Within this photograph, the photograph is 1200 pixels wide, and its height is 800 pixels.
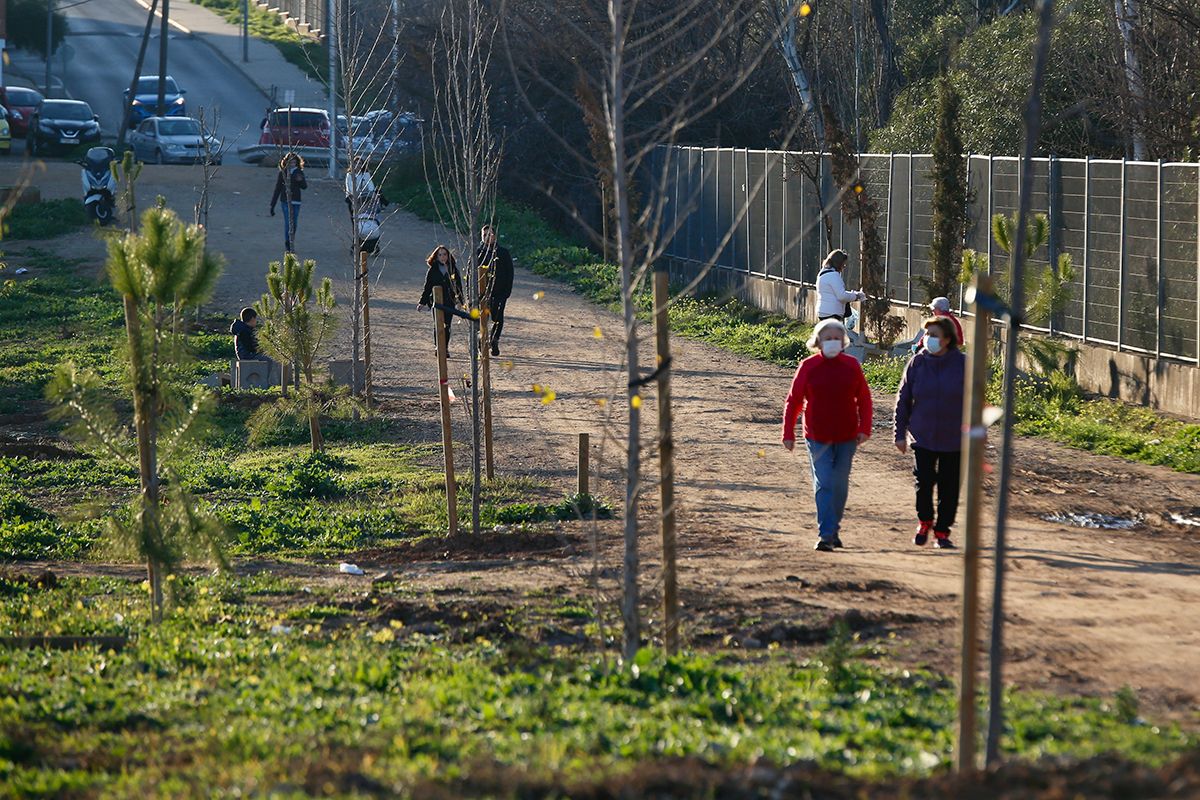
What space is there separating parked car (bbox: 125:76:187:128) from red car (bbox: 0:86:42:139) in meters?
3.72

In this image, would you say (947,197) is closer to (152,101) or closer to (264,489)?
(264,489)

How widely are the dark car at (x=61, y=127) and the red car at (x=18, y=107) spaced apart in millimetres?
2278

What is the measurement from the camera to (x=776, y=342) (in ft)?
74.6

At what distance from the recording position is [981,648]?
7809 mm

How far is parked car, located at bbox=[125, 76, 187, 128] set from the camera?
179 ft

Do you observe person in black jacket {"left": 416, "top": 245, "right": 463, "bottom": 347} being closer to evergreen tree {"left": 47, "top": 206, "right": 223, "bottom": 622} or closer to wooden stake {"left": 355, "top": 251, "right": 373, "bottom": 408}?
wooden stake {"left": 355, "top": 251, "right": 373, "bottom": 408}

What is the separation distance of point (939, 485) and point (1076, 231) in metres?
8.61

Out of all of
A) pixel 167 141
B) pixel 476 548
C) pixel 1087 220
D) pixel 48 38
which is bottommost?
pixel 476 548

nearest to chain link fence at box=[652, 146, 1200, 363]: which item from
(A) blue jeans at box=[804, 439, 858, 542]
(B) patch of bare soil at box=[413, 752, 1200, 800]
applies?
(A) blue jeans at box=[804, 439, 858, 542]

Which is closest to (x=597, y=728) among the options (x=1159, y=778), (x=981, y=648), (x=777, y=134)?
(x=1159, y=778)

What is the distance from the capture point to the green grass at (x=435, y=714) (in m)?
5.50

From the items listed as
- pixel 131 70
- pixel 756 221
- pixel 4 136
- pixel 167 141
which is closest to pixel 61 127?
pixel 4 136

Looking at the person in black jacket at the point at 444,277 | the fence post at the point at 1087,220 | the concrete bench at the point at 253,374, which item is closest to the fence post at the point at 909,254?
the fence post at the point at 1087,220

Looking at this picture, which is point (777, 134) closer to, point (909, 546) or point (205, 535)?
point (909, 546)
